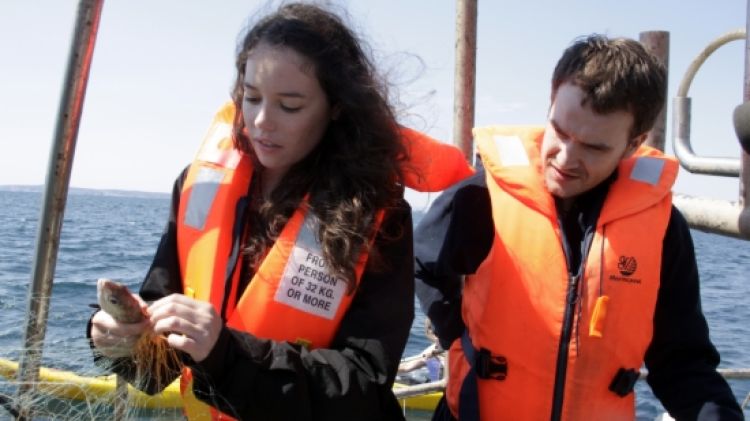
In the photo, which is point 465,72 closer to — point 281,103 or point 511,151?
point 511,151

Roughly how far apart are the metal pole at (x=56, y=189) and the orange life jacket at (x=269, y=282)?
1.46 feet

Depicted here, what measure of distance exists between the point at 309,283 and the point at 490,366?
0.80 m

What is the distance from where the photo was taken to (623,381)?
2.61 m

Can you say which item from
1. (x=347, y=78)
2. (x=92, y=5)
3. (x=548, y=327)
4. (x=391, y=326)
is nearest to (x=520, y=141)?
(x=548, y=327)

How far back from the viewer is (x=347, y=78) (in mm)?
2301

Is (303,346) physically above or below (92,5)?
below

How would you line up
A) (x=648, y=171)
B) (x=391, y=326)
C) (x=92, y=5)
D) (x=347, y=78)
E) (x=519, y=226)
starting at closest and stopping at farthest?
(x=92, y=5) → (x=391, y=326) → (x=347, y=78) → (x=519, y=226) → (x=648, y=171)

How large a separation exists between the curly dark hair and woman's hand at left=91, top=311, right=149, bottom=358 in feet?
1.61

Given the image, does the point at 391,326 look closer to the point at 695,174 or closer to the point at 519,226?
the point at 519,226

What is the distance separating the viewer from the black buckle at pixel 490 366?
2.62 meters

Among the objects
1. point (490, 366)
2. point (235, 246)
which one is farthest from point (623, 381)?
point (235, 246)

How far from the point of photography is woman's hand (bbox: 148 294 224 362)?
1836mm

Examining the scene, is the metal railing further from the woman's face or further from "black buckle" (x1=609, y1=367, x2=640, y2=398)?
the woman's face

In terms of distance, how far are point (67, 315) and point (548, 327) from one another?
1686mm
